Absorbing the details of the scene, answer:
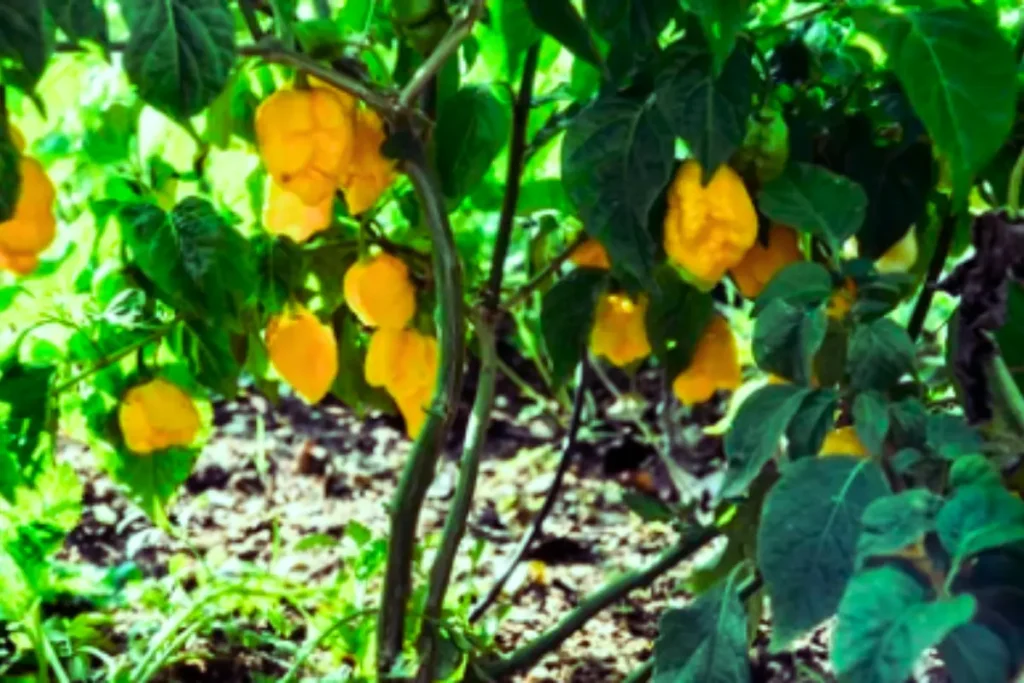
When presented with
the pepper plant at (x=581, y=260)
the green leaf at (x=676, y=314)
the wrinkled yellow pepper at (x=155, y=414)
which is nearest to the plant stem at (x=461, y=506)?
the pepper plant at (x=581, y=260)

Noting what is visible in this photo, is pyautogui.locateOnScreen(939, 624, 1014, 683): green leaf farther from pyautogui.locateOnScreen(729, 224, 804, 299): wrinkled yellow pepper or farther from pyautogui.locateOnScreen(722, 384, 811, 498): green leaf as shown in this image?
pyautogui.locateOnScreen(729, 224, 804, 299): wrinkled yellow pepper

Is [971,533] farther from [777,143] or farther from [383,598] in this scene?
[383,598]

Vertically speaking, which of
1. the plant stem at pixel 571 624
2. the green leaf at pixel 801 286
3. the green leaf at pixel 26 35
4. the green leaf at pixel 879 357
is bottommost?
the plant stem at pixel 571 624

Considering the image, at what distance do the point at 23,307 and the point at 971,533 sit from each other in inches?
30.6

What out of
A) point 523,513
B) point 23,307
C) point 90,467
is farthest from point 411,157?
point 90,467

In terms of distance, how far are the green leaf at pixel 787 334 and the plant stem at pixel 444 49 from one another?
0.78 ft

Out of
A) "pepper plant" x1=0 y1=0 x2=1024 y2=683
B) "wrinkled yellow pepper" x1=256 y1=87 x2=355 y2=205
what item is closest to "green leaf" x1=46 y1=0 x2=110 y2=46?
"pepper plant" x1=0 y1=0 x2=1024 y2=683

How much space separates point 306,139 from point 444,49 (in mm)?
100

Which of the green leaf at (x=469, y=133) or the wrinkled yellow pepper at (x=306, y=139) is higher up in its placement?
the green leaf at (x=469, y=133)

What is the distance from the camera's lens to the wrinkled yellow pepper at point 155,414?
1.03 m

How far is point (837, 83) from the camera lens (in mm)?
964

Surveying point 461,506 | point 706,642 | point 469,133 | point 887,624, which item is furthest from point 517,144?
point 887,624

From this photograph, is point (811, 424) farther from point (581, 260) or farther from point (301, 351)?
point (301, 351)

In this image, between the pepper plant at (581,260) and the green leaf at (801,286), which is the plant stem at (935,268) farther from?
the green leaf at (801,286)
